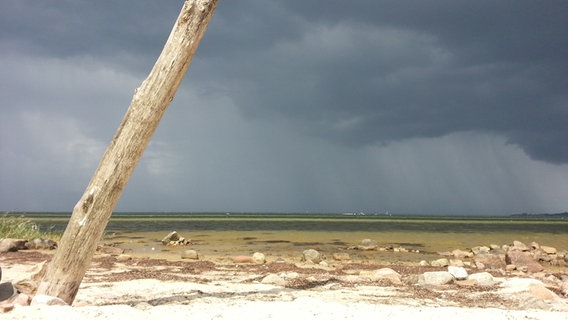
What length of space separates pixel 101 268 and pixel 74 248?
252 inches

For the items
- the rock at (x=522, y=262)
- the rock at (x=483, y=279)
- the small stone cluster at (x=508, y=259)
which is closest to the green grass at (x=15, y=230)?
the small stone cluster at (x=508, y=259)

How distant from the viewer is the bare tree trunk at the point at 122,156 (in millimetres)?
6223

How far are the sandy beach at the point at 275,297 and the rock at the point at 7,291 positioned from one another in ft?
2.70

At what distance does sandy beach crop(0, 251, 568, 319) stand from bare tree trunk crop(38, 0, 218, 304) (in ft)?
1.84

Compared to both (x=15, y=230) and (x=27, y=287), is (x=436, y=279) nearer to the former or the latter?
(x=27, y=287)

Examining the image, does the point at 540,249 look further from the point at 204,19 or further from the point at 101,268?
the point at 204,19

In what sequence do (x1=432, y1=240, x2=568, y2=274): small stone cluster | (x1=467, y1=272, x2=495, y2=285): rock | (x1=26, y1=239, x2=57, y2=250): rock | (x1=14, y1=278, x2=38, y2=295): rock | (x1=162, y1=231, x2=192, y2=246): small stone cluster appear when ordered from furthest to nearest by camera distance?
1. (x1=162, y1=231, x2=192, y2=246): small stone cluster
2. (x1=26, y1=239, x2=57, y2=250): rock
3. (x1=432, y1=240, x2=568, y2=274): small stone cluster
4. (x1=467, y1=272, x2=495, y2=285): rock
5. (x1=14, y1=278, x2=38, y2=295): rock

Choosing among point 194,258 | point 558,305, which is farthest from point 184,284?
point 194,258

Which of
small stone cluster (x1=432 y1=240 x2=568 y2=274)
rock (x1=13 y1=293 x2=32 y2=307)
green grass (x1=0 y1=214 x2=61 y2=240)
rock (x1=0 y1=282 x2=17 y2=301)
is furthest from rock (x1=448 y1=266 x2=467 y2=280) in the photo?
green grass (x1=0 y1=214 x2=61 y2=240)

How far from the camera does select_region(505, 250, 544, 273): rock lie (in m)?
15.3

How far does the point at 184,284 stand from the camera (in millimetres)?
9078

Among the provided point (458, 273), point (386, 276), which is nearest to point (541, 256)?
point (458, 273)

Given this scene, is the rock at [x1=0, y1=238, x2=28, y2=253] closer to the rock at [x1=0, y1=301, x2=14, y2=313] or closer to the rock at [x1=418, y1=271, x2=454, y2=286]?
the rock at [x1=0, y1=301, x2=14, y2=313]

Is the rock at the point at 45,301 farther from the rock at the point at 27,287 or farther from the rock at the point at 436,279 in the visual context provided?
the rock at the point at 436,279
